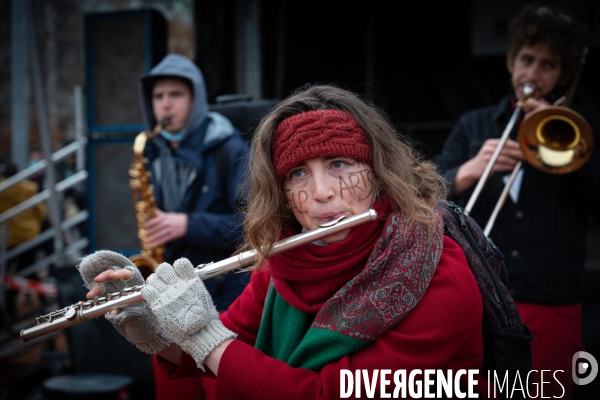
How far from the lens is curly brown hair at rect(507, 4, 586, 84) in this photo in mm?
2352

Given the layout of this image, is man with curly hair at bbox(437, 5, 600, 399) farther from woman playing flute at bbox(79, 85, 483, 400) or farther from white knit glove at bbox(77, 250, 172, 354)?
white knit glove at bbox(77, 250, 172, 354)

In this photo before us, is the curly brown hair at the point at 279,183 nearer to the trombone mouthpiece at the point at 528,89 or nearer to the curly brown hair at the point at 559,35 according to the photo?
the trombone mouthpiece at the point at 528,89

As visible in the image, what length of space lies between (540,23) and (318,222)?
157cm

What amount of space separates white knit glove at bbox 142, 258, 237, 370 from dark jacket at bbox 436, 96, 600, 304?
1.23 meters

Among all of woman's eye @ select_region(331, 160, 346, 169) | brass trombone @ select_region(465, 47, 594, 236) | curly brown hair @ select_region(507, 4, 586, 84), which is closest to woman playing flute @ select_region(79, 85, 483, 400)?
woman's eye @ select_region(331, 160, 346, 169)

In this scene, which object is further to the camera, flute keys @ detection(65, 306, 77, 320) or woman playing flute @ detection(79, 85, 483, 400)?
flute keys @ detection(65, 306, 77, 320)

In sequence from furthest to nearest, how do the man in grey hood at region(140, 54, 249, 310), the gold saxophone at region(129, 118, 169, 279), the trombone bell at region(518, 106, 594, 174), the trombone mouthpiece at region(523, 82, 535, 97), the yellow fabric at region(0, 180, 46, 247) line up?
the yellow fabric at region(0, 180, 46, 247) → the gold saxophone at region(129, 118, 169, 279) → the man in grey hood at region(140, 54, 249, 310) → the trombone mouthpiece at region(523, 82, 535, 97) → the trombone bell at region(518, 106, 594, 174)

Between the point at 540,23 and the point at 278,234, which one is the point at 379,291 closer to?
the point at 278,234

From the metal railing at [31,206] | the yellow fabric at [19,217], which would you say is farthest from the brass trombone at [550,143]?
the yellow fabric at [19,217]

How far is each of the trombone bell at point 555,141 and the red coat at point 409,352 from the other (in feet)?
3.43

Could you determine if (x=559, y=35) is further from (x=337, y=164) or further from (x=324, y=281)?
(x=324, y=281)

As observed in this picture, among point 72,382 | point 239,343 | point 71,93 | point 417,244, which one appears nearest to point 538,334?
point 417,244

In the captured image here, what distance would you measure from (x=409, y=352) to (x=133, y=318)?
77cm

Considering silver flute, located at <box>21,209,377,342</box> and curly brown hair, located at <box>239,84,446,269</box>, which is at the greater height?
curly brown hair, located at <box>239,84,446,269</box>
